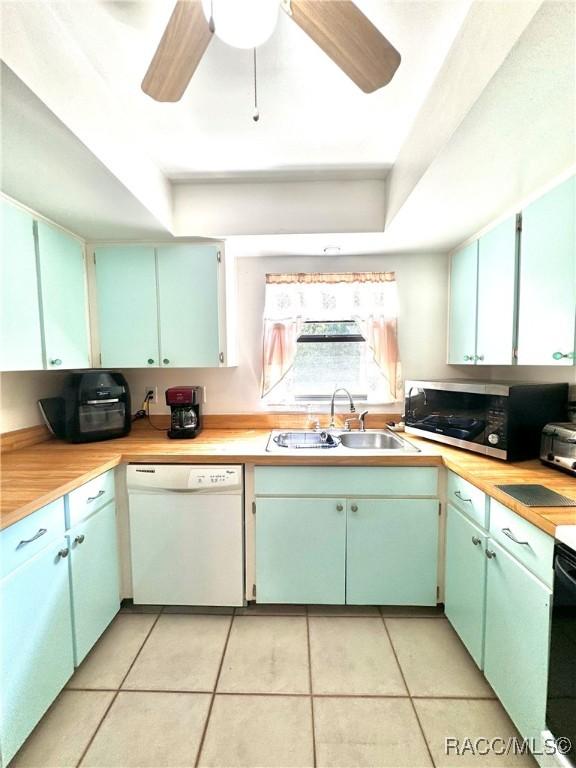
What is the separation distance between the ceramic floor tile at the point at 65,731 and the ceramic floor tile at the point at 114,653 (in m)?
0.05

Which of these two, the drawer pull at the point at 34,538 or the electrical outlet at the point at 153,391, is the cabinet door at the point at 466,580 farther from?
the electrical outlet at the point at 153,391

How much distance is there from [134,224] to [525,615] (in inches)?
97.5

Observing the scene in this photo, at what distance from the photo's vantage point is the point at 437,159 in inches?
45.3

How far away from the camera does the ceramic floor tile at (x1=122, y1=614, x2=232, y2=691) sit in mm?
1330

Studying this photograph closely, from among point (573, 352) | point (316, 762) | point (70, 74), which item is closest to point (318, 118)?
point (70, 74)

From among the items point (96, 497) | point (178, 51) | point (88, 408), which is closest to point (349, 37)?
point (178, 51)

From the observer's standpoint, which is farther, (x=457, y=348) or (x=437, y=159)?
(x=457, y=348)

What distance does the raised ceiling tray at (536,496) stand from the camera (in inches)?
40.8

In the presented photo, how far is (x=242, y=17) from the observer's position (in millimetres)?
751

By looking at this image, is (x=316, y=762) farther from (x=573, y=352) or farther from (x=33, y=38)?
(x=33, y=38)

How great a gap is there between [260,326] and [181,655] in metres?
1.93

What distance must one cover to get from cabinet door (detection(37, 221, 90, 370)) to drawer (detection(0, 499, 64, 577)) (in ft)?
2.77

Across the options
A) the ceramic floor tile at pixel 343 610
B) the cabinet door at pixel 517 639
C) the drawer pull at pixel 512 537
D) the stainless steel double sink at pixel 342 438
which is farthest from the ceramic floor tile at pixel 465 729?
the stainless steel double sink at pixel 342 438

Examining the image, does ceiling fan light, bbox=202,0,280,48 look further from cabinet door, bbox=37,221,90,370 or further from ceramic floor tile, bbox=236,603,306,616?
ceramic floor tile, bbox=236,603,306,616
